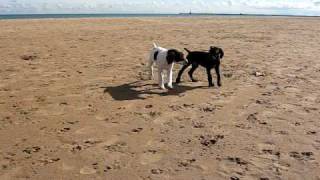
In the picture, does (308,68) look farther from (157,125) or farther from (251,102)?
(157,125)

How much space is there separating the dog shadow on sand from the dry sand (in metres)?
0.02

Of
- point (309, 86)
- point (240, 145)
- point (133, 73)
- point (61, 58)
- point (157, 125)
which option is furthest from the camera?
point (61, 58)

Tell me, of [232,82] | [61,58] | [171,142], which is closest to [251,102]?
[232,82]

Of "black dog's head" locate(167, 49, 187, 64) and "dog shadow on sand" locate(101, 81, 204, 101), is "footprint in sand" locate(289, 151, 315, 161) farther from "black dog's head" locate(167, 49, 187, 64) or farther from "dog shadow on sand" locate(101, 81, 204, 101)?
"black dog's head" locate(167, 49, 187, 64)

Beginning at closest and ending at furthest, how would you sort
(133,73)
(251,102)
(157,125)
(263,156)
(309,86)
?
(263,156) < (157,125) < (251,102) < (309,86) < (133,73)

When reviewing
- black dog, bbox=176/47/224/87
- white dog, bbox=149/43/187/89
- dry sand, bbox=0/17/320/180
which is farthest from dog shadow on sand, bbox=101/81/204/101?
black dog, bbox=176/47/224/87

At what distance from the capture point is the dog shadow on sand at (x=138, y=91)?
881cm

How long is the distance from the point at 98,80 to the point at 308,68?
5.49 metres

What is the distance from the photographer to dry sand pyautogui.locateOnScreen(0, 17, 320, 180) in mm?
5207

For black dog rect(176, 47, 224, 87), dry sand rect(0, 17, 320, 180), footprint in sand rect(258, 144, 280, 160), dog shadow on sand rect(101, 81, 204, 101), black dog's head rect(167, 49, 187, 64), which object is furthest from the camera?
black dog rect(176, 47, 224, 87)

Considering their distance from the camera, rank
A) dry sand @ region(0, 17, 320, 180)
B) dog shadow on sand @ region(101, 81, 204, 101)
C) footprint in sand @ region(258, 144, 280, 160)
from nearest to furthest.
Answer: dry sand @ region(0, 17, 320, 180) → footprint in sand @ region(258, 144, 280, 160) → dog shadow on sand @ region(101, 81, 204, 101)

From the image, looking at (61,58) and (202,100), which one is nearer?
(202,100)

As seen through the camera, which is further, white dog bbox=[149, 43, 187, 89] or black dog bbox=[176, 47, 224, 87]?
black dog bbox=[176, 47, 224, 87]

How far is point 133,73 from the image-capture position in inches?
445
